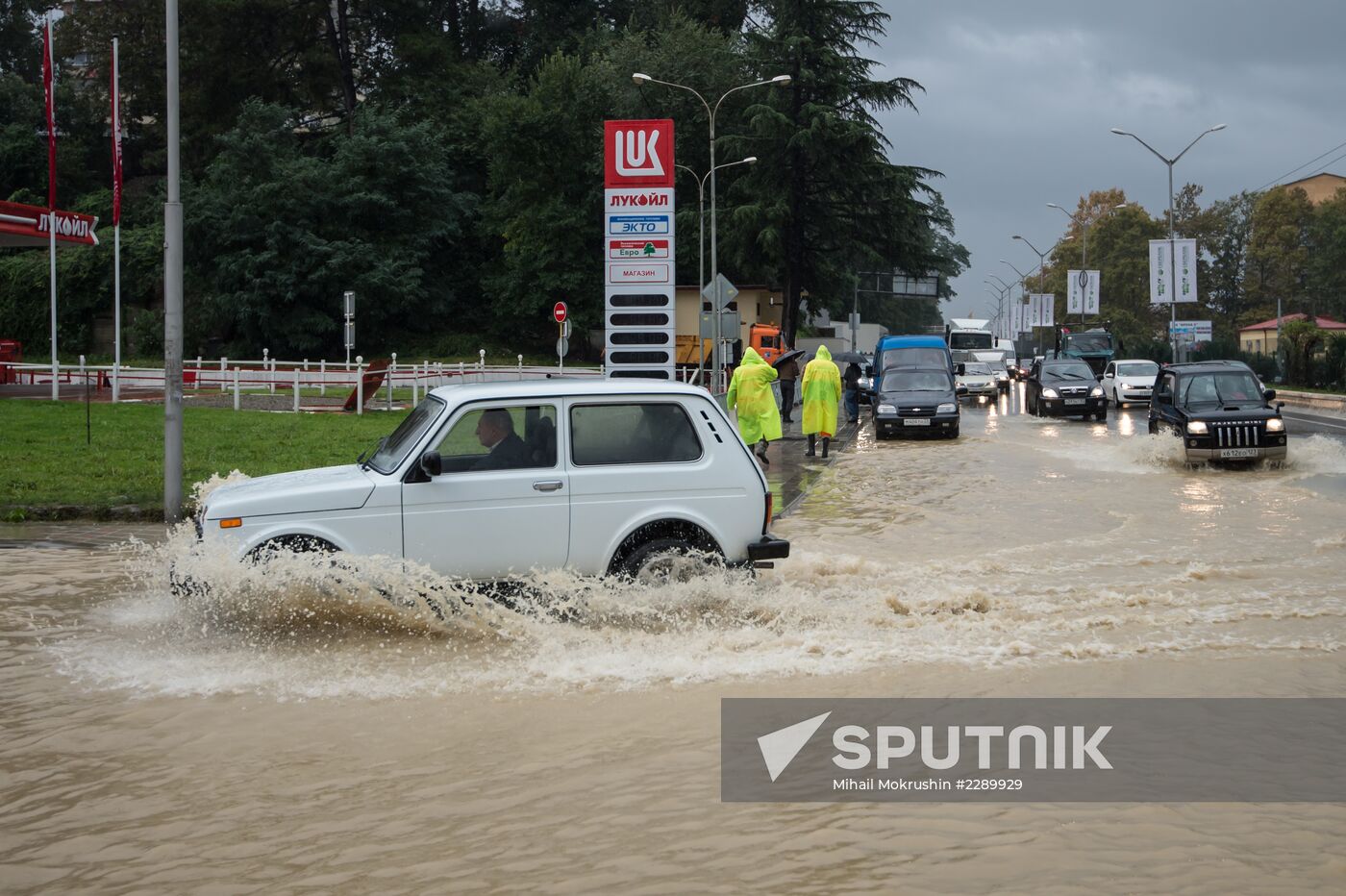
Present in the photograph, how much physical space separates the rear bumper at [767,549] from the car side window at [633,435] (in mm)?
698

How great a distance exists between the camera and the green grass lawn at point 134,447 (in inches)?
617

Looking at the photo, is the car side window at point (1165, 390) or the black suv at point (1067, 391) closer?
the car side window at point (1165, 390)

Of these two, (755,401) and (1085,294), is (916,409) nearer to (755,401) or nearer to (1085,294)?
(755,401)

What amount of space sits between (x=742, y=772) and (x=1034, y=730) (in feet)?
4.82

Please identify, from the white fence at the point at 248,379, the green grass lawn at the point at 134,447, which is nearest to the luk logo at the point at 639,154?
the green grass lawn at the point at 134,447

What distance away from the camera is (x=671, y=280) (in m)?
20.0

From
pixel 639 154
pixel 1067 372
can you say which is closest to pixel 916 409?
pixel 1067 372

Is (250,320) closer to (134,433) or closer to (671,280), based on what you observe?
(134,433)

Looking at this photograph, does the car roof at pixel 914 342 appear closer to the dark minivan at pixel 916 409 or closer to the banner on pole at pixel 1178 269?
the dark minivan at pixel 916 409

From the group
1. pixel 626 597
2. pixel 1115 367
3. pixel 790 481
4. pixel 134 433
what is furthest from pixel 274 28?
pixel 626 597

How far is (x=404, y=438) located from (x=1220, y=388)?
15.6m

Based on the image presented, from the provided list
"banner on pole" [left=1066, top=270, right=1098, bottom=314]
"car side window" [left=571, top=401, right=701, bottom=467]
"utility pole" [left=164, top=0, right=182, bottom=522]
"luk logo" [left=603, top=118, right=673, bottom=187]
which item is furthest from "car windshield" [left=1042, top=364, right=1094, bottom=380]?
"banner on pole" [left=1066, top=270, right=1098, bottom=314]

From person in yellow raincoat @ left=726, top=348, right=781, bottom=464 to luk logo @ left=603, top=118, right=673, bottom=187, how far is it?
3.33 metres

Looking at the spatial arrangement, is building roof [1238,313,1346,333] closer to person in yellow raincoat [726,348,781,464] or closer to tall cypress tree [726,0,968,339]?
tall cypress tree [726,0,968,339]
